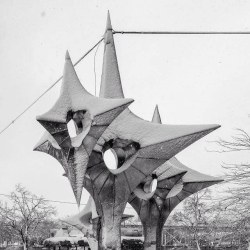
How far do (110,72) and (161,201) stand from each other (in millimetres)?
3672

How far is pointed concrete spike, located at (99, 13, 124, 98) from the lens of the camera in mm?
8203

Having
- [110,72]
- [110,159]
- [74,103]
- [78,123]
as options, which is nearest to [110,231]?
[110,159]

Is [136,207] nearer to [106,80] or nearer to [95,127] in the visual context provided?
[106,80]

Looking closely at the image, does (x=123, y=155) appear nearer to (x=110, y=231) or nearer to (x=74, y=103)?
(x=110, y=231)

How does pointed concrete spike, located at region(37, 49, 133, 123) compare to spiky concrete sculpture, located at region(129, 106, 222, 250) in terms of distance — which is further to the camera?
spiky concrete sculpture, located at region(129, 106, 222, 250)

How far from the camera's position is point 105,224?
731 cm

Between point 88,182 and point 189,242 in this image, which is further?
point 189,242

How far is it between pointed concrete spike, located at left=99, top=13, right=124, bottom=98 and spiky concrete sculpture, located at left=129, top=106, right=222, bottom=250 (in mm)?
2384

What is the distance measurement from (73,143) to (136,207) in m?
4.37

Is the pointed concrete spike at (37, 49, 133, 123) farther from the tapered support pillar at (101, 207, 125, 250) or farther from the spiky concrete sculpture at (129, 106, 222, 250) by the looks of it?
the spiky concrete sculpture at (129, 106, 222, 250)

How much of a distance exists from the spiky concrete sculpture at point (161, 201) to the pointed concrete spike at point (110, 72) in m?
2.38

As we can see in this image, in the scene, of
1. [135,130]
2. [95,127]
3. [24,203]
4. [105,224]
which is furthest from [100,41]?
[24,203]

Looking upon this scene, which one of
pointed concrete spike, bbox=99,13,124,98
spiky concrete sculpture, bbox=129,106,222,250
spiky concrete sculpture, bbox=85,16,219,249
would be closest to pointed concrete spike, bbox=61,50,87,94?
spiky concrete sculpture, bbox=85,16,219,249

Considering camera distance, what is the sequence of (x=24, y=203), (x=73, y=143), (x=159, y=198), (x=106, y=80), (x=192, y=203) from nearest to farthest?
(x=73, y=143) → (x=106, y=80) → (x=159, y=198) → (x=192, y=203) → (x=24, y=203)
